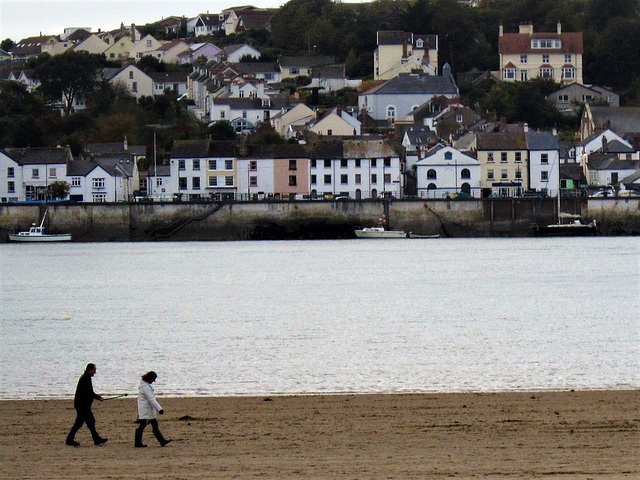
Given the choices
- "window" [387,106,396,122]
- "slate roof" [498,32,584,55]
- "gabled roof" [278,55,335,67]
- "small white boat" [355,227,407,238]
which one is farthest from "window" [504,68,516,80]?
"small white boat" [355,227,407,238]

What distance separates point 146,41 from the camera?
429ft

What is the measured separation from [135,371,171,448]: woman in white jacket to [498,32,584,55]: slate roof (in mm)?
92869

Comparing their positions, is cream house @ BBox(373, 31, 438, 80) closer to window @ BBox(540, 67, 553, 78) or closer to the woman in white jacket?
window @ BBox(540, 67, 553, 78)

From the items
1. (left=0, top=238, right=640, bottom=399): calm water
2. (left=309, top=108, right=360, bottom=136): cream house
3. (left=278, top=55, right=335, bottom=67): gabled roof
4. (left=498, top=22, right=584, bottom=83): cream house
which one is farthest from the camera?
(left=278, top=55, right=335, bottom=67): gabled roof

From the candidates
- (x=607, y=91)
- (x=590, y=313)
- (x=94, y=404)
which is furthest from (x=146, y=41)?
(x=94, y=404)

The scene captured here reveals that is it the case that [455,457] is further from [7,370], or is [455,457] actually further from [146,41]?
[146,41]

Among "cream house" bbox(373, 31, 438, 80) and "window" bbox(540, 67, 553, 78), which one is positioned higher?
"cream house" bbox(373, 31, 438, 80)

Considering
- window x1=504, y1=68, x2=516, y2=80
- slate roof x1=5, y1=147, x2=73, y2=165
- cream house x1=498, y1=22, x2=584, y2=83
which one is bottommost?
slate roof x1=5, y1=147, x2=73, y2=165

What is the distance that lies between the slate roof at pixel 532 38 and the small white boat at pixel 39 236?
45491 mm

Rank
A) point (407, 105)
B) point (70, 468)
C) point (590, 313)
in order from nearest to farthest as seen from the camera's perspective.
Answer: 1. point (70, 468)
2. point (590, 313)
3. point (407, 105)

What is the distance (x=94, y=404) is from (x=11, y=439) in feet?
10.3

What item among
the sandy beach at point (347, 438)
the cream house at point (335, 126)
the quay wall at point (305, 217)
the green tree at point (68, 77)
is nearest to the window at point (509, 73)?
the cream house at point (335, 126)

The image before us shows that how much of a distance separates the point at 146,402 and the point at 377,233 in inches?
2235

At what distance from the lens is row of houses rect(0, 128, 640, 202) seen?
75938 mm
